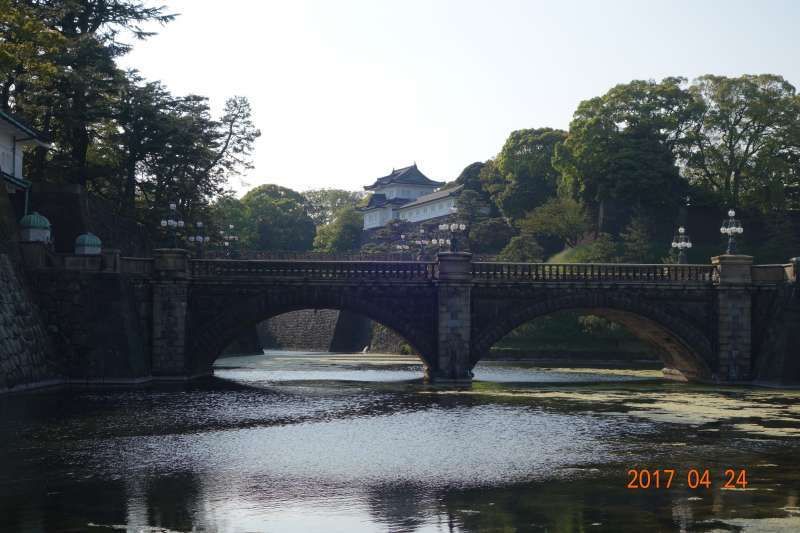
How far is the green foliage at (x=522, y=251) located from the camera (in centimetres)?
9819

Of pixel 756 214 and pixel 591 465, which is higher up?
Answer: pixel 756 214

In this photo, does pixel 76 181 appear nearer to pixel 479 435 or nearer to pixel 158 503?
pixel 479 435

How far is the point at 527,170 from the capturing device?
118188 millimetres

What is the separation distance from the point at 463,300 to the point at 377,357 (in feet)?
127

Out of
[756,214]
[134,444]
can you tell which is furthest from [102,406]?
[756,214]

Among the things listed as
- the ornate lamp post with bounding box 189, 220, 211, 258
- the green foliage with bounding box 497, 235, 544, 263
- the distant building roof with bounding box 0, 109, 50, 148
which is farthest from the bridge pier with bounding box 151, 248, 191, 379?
the green foliage with bounding box 497, 235, 544, 263

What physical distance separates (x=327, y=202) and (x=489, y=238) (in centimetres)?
7703

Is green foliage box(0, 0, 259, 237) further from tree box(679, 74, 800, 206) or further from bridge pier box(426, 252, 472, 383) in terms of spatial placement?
tree box(679, 74, 800, 206)

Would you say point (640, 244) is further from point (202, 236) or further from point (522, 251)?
point (202, 236)

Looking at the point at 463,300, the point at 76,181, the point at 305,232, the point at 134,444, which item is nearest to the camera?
the point at 134,444

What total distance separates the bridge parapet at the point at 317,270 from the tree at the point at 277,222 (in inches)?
3246

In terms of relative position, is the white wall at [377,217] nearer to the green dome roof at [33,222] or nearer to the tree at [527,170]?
the tree at [527,170]

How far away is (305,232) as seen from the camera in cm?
15588

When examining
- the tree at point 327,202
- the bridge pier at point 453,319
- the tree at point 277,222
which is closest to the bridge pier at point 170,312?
the bridge pier at point 453,319
